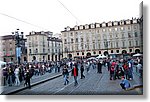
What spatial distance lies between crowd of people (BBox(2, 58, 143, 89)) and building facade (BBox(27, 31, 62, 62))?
0.12m

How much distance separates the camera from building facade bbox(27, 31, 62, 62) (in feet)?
17.8

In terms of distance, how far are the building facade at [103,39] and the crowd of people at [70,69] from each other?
0.16 m

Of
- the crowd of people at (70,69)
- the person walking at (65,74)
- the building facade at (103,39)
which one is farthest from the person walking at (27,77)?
the building facade at (103,39)

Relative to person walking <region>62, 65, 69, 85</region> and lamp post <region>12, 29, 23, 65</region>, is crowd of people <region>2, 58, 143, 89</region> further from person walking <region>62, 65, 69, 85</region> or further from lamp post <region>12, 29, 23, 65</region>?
lamp post <region>12, 29, 23, 65</region>

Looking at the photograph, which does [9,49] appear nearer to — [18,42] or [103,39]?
[18,42]

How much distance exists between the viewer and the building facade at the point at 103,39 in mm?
5047

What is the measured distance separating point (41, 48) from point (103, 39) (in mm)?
1267

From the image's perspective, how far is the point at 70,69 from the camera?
543 cm

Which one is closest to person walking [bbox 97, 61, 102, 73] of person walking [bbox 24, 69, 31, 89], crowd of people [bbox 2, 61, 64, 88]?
crowd of people [bbox 2, 61, 64, 88]

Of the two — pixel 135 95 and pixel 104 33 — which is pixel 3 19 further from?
pixel 135 95

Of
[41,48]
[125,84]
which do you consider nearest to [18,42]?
[41,48]

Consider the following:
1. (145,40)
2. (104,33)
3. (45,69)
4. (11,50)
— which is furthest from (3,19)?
(145,40)

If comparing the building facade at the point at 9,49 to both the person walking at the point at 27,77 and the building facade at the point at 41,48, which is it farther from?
the person walking at the point at 27,77

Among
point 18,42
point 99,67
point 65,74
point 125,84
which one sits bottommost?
point 125,84
